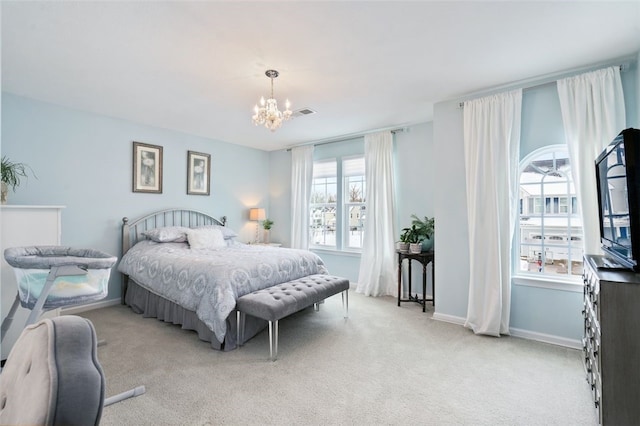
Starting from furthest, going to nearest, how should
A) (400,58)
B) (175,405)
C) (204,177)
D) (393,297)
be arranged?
(204,177) < (393,297) < (400,58) < (175,405)

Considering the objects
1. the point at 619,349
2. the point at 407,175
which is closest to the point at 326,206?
the point at 407,175

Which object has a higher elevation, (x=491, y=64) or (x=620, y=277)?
(x=491, y=64)

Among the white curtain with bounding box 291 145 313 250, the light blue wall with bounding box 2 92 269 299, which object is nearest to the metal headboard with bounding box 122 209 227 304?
the light blue wall with bounding box 2 92 269 299

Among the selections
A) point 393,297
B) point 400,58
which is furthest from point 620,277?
point 393,297

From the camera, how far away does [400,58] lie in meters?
2.63

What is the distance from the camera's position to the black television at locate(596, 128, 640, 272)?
1.68m

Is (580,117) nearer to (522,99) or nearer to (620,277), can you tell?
(522,99)

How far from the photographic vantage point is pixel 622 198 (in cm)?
182

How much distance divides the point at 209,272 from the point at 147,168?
8.16 feet

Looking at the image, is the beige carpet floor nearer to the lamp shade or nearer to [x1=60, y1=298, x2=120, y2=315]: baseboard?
[x1=60, y1=298, x2=120, y2=315]: baseboard

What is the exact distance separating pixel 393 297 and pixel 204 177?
12.1ft

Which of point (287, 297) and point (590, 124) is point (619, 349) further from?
point (287, 297)

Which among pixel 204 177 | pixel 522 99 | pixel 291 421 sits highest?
pixel 522 99

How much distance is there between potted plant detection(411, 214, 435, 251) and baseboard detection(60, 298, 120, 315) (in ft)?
14.1
